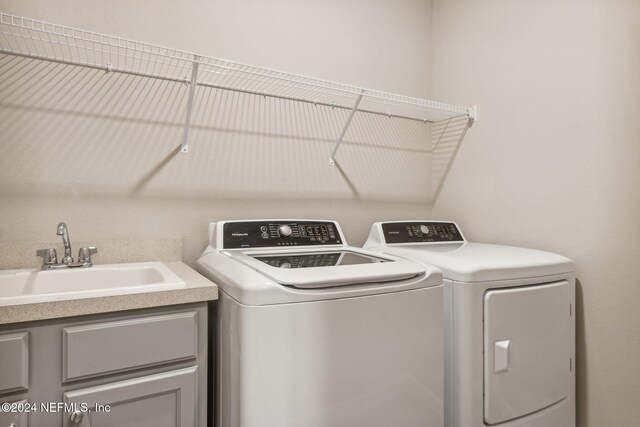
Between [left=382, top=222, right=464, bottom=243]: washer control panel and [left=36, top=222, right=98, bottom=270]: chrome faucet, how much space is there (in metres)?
1.35

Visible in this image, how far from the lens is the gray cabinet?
938mm

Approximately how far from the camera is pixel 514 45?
194 cm

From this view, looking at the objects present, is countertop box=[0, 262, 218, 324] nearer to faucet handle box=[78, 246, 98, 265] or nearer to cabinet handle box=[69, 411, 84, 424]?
cabinet handle box=[69, 411, 84, 424]

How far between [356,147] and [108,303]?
1571 mm

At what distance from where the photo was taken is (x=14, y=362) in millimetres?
922

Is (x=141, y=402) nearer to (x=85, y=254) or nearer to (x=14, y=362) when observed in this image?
(x=14, y=362)

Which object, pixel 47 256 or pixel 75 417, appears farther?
pixel 47 256

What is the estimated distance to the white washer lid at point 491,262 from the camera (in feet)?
4.48

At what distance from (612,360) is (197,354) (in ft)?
5.55

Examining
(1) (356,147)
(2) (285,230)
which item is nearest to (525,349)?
(2) (285,230)

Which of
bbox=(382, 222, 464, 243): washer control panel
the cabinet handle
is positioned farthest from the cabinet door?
bbox=(382, 222, 464, 243): washer control panel

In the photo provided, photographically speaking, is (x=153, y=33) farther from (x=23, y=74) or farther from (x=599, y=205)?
(x=599, y=205)

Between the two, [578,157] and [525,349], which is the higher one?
[578,157]

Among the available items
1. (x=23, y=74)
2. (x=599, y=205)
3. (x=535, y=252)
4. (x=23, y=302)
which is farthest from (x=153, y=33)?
(x=599, y=205)
